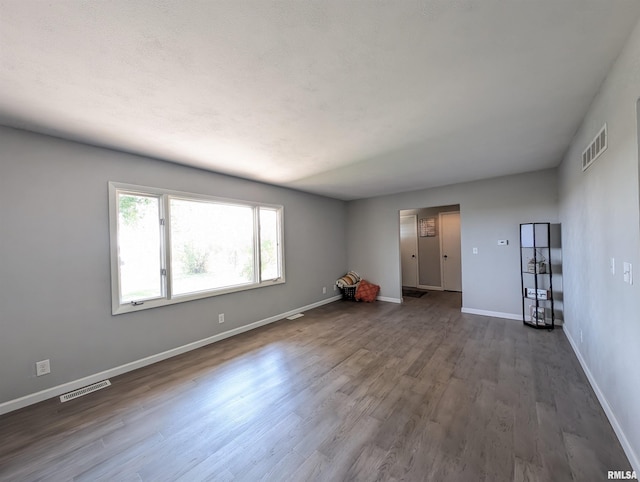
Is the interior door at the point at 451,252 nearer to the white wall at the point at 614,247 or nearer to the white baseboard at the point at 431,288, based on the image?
the white baseboard at the point at 431,288

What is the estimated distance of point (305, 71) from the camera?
1.56 metres

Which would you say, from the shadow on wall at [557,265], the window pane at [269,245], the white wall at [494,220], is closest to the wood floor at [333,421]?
the shadow on wall at [557,265]

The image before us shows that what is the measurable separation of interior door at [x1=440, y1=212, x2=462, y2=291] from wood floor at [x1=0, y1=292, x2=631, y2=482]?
11.0 feet

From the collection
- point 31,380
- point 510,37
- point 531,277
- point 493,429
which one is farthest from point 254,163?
point 531,277

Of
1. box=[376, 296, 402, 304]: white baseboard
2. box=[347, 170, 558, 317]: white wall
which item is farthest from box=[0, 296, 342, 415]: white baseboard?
box=[347, 170, 558, 317]: white wall

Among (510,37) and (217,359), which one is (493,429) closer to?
(510,37)

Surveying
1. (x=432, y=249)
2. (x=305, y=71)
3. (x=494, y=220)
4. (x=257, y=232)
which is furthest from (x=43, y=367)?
(x=432, y=249)

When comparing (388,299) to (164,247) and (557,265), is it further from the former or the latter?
(164,247)

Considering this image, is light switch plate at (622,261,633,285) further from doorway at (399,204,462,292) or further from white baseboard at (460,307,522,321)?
doorway at (399,204,462,292)

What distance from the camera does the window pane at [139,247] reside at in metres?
2.79

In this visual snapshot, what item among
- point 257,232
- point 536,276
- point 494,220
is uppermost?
point 494,220

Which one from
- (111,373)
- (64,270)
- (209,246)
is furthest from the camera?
(209,246)

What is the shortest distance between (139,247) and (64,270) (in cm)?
65

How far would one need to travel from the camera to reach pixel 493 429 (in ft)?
5.86
